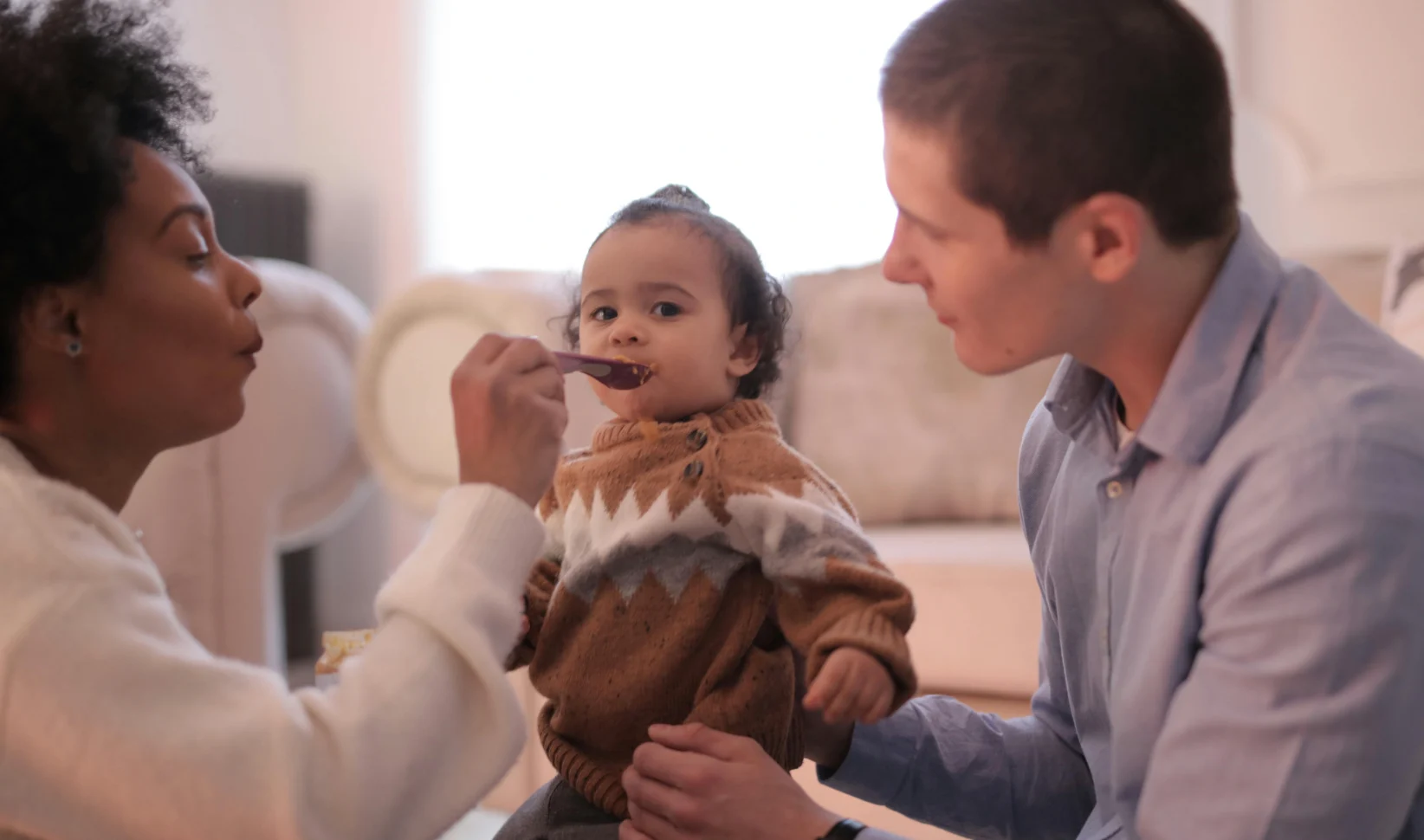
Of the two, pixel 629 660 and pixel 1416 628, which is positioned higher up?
pixel 1416 628

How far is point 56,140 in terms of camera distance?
0.79 m

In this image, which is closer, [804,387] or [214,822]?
[214,822]

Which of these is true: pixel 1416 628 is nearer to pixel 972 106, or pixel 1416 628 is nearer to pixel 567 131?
pixel 972 106

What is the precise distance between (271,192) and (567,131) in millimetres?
860

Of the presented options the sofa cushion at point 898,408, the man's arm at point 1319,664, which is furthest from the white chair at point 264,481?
the man's arm at point 1319,664

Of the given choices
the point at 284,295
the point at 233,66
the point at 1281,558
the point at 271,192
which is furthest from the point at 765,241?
the point at 1281,558

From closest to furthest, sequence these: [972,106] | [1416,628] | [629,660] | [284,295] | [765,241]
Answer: [1416,628] < [972,106] < [629,660] < [284,295] < [765,241]

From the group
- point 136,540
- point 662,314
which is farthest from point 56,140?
point 662,314

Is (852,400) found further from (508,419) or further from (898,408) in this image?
(508,419)

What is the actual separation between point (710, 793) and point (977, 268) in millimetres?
452

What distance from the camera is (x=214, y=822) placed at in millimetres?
724

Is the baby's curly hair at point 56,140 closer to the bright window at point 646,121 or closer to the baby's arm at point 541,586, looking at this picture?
the baby's arm at point 541,586

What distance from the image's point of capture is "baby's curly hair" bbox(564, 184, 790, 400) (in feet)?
3.65

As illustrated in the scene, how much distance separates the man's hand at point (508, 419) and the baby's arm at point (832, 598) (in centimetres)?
18
